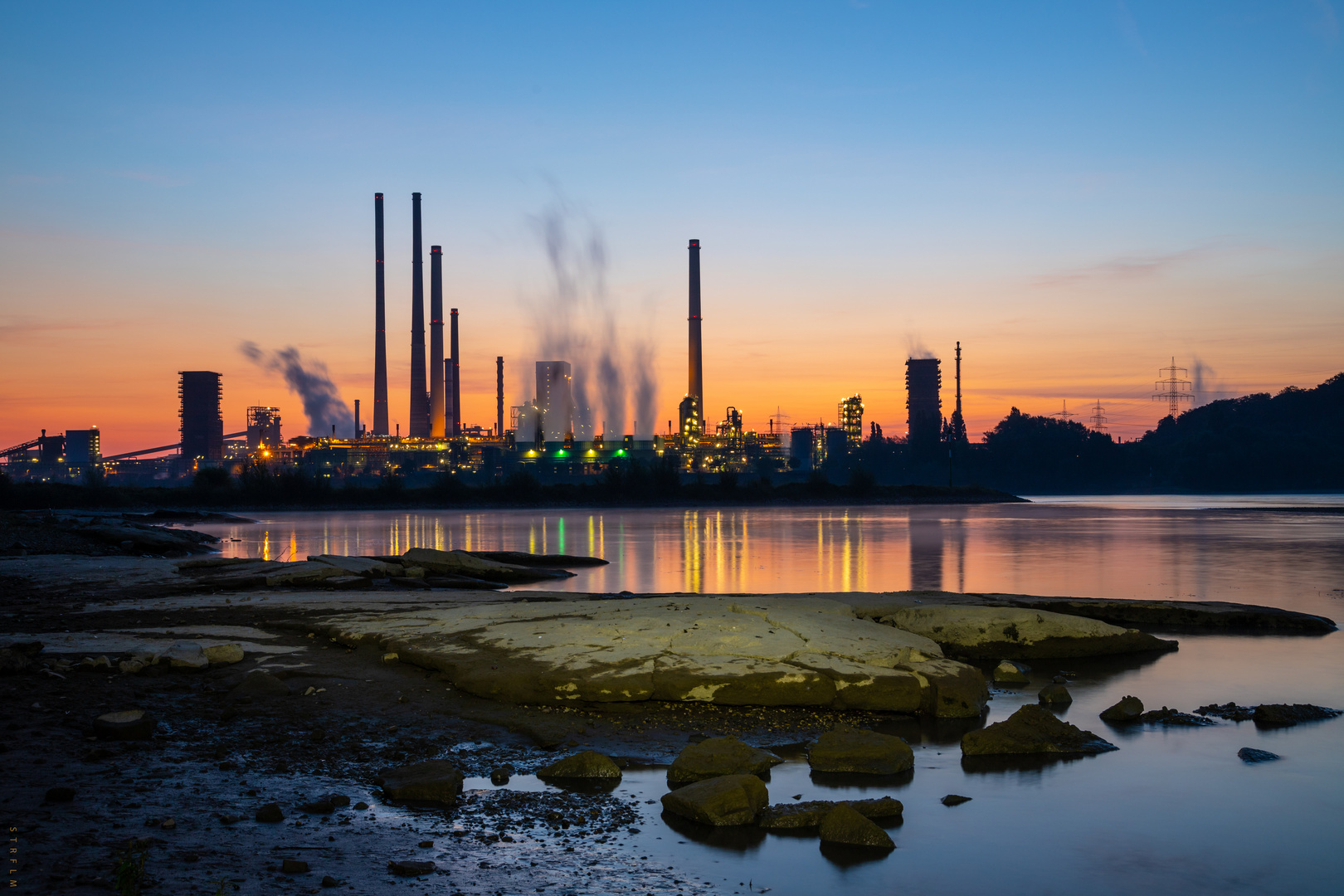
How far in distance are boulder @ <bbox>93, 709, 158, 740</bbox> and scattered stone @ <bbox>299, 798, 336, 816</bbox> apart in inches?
83.4

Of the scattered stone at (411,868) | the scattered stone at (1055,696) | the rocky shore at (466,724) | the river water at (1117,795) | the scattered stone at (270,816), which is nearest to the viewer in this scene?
the scattered stone at (411,868)

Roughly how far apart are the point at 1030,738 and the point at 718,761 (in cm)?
264

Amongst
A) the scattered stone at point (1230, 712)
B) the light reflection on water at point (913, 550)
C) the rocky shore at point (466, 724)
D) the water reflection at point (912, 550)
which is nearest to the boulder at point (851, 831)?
the rocky shore at point (466, 724)

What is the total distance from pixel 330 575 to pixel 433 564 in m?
3.41

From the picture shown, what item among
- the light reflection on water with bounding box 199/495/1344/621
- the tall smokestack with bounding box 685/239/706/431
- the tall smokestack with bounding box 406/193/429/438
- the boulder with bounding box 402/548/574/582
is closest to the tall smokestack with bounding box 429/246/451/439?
the tall smokestack with bounding box 406/193/429/438


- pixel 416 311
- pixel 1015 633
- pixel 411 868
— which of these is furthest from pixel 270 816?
pixel 416 311

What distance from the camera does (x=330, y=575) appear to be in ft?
57.9

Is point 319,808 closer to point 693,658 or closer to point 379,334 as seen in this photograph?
point 693,658

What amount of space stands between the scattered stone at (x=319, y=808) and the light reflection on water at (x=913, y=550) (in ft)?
49.2

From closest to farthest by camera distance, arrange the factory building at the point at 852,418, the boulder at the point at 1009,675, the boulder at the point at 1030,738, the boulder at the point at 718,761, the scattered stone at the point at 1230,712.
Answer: the boulder at the point at 718,761
the boulder at the point at 1030,738
the scattered stone at the point at 1230,712
the boulder at the point at 1009,675
the factory building at the point at 852,418

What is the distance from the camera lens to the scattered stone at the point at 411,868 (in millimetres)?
4734

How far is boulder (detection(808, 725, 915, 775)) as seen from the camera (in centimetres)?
691

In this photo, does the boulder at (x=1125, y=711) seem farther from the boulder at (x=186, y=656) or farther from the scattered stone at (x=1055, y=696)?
the boulder at (x=186, y=656)

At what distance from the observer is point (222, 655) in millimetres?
9719
